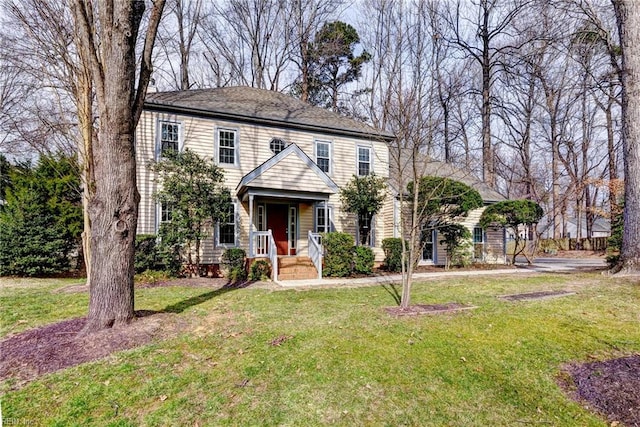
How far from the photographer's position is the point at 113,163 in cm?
470

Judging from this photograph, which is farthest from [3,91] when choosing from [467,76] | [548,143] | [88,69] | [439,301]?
[548,143]

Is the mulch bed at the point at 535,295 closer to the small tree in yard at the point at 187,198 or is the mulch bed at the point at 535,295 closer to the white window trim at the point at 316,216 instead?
the white window trim at the point at 316,216

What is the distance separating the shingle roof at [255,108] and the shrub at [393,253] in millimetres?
4174

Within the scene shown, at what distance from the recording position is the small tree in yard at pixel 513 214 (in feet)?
44.4

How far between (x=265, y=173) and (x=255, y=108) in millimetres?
3856

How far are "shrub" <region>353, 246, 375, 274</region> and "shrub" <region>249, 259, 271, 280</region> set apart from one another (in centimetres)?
303

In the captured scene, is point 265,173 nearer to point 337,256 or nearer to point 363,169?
point 337,256

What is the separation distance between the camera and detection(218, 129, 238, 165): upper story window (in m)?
12.2

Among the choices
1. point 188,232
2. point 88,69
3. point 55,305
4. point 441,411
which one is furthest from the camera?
point 188,232

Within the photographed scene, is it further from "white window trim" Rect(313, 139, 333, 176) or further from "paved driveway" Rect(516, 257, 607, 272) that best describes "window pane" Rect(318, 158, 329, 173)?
"paved driveway" Rect(516, 257, 607, 272)

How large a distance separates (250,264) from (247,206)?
276 cm

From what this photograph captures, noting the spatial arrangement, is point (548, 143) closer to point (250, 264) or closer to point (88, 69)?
point (250, 264)

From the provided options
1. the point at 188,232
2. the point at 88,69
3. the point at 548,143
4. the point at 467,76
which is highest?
the point at 467,76

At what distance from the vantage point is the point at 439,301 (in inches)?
265
